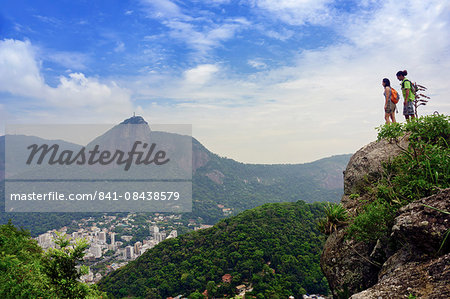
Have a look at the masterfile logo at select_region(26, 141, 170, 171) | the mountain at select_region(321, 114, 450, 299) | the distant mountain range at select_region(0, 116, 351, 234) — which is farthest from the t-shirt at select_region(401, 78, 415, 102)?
the distant mountain range at select_region(0, 116, 351, 234)

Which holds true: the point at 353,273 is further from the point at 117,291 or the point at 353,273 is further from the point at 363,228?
the point at 117,291

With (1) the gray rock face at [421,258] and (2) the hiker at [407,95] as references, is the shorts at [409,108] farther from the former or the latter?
(1) the gray rock face at [421,258]

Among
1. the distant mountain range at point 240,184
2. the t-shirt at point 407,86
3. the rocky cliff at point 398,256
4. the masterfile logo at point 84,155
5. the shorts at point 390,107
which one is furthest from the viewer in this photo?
the distant mountain range at point 240,184

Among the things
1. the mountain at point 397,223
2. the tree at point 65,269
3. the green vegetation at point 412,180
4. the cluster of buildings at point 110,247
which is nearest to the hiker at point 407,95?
the mountain at point 397,223

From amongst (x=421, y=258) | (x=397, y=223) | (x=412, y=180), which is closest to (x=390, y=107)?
(x=412, y=180)

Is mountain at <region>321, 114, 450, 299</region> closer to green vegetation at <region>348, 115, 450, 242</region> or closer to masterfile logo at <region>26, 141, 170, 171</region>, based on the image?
green vegetation at <region>348, 115, 450, 242</region>

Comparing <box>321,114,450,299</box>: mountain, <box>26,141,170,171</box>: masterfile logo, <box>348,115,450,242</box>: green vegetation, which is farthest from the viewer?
<box>26,141,170,171</box>: masterfile logo

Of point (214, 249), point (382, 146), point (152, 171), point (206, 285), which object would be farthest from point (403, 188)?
point (152, 171)
